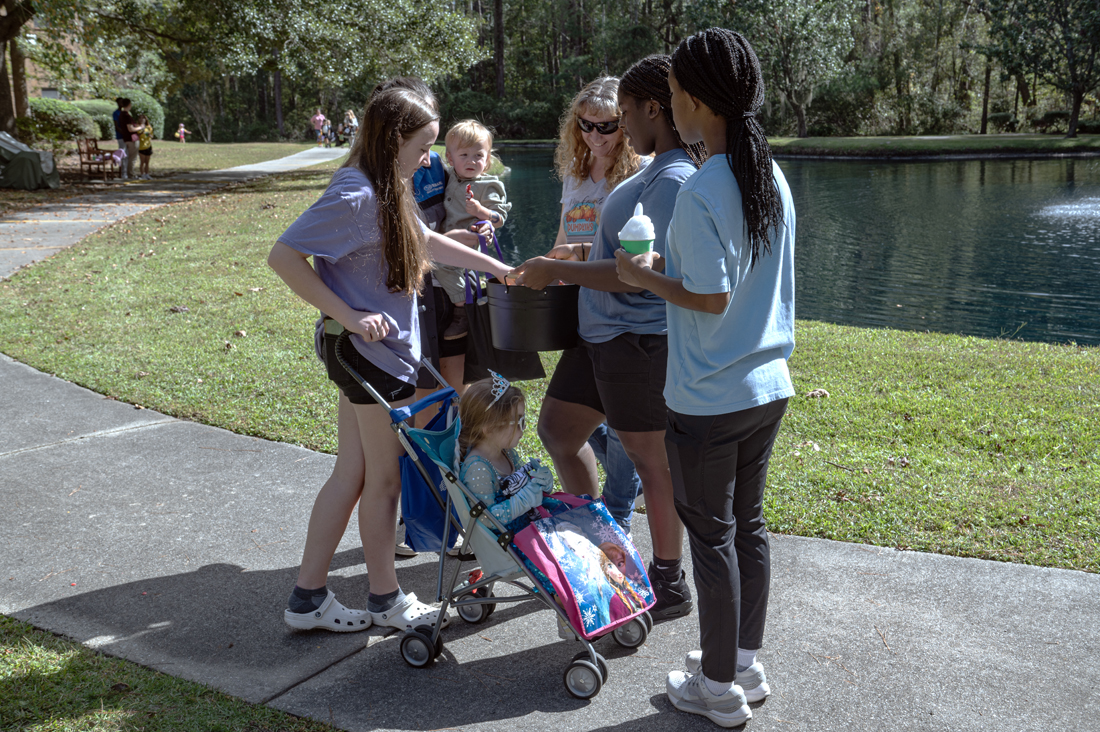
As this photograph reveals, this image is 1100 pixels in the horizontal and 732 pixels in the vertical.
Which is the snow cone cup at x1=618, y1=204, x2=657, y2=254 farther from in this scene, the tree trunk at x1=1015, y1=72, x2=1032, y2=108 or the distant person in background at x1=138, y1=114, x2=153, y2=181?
the tree trunk at x1=1015, y1=72, x2=1032, y2=108

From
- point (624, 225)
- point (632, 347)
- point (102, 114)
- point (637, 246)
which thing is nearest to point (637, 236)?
point (637, 246)

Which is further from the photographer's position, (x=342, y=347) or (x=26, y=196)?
(x=26, y=196)

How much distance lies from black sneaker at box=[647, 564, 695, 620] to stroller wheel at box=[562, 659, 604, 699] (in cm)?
56

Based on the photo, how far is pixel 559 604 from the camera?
2.98 metres

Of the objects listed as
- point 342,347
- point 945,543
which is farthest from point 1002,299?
point 342,347

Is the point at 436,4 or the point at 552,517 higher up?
the point at 436,4

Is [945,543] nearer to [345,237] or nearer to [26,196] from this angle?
[345,237]

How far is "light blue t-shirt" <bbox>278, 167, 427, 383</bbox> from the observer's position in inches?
115

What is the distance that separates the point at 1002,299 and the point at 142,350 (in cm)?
1193

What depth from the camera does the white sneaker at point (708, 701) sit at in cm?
278

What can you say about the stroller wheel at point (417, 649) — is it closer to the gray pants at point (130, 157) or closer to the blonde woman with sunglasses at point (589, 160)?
the blonde woman with sunglasses at point (589, 160)

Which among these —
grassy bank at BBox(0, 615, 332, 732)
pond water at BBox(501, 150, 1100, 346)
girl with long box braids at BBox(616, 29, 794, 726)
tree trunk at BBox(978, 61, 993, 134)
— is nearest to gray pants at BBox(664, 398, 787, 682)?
girl with long box braids at BBox(616, 29, 794, 726)

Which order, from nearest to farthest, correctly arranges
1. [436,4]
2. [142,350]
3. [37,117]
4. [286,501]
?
[286,501] < [142,350] < [436,4] < [37,117]

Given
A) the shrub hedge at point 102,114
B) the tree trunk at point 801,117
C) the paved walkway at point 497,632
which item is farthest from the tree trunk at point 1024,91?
the paved walkway at point 497,632
